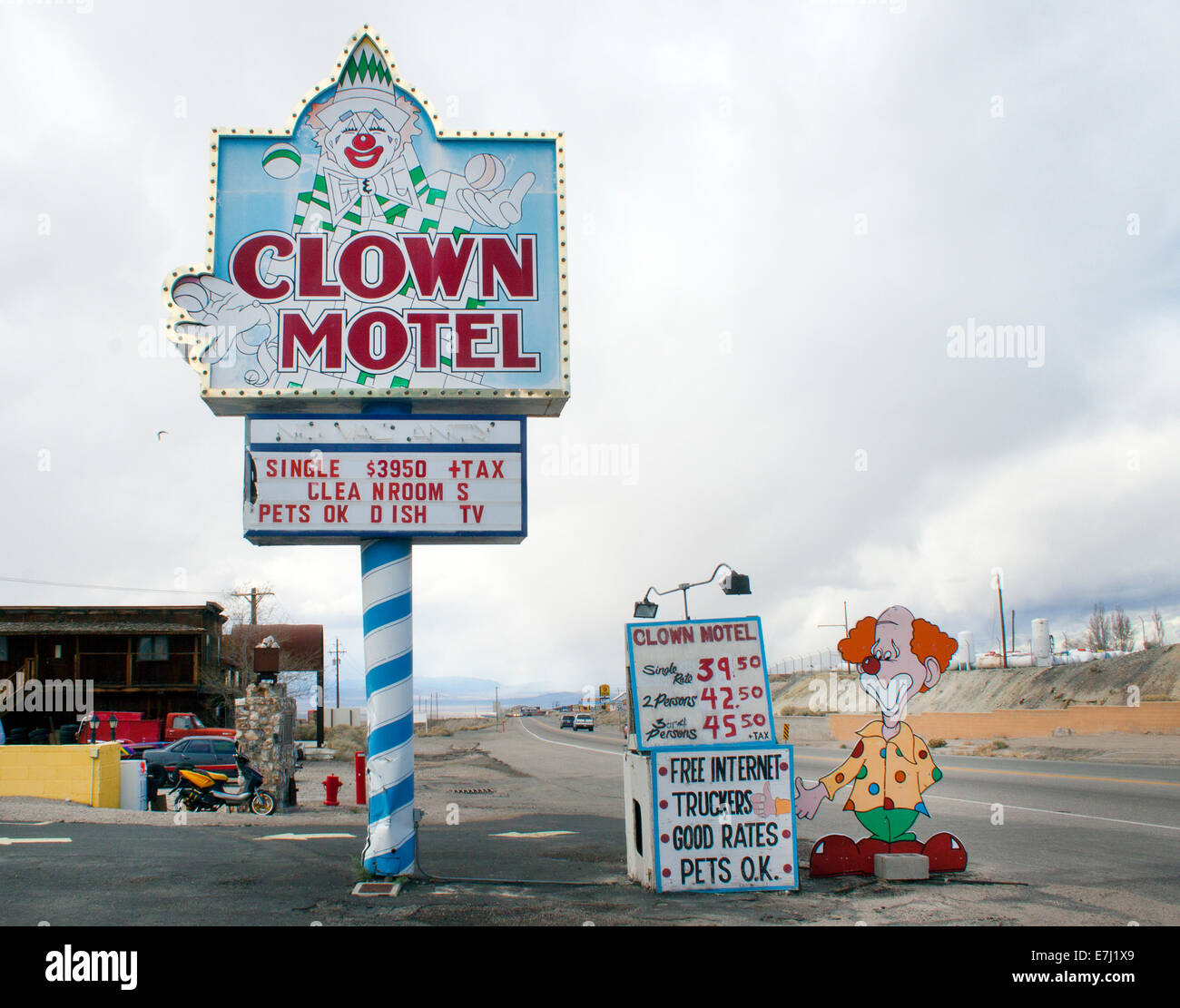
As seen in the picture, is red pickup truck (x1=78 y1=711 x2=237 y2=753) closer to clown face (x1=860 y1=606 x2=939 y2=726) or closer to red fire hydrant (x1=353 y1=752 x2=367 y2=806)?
red fire hydrant (x1=353 y1=752 x2=367 y2=806)

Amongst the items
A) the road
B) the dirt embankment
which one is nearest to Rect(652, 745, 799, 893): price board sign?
the road

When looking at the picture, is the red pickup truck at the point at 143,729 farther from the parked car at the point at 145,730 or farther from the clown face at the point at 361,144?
the clown face at the point at 361,144

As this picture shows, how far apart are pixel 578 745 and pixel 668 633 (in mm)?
38614

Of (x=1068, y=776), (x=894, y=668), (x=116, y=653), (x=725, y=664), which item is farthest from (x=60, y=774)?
(x=116, y=653)

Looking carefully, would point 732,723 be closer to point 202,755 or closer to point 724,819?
point 724,819

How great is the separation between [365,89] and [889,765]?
897 cm

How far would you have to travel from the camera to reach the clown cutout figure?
29.6 feet

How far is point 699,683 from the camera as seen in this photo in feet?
29.9

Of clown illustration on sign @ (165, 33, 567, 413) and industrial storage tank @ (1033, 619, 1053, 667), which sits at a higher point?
clown illustration on sign @ (165, 33, 567, 413)

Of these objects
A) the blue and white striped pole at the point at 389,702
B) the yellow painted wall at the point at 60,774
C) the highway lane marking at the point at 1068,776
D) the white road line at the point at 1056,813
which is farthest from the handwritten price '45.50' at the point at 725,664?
the highway lane marking at the point at 1068,776

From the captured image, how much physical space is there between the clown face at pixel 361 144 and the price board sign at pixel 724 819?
6.76m

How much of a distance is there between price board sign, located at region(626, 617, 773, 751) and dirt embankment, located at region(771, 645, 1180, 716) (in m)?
48.3

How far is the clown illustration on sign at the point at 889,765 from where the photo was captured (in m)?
8.87
